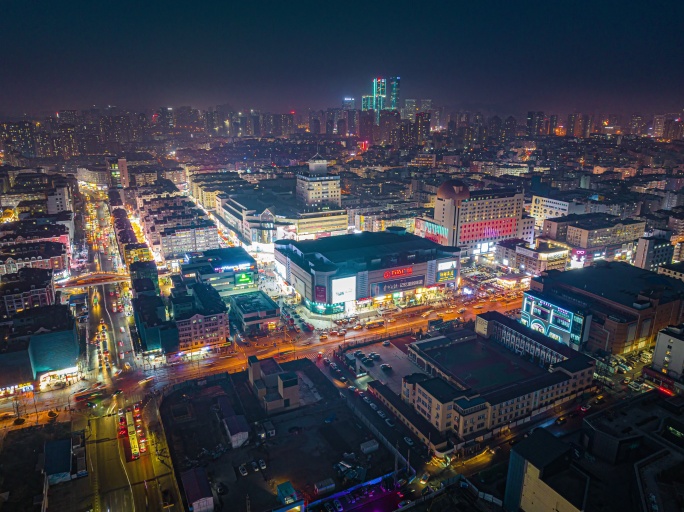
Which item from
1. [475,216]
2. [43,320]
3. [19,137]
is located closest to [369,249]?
[475,216]

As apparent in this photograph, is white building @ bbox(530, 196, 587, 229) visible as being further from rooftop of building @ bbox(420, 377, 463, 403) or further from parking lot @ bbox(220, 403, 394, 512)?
parking lot @ bbox(220, 403, 394, 512)

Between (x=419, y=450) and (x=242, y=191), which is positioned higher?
(x=242, y=191)

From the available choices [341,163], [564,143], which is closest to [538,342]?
[341,163]

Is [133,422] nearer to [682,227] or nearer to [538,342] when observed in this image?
[538,342]

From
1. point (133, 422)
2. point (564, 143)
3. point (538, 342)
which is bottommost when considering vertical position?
point (133, 422)

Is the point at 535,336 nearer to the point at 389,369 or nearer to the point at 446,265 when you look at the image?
the point at 389,369

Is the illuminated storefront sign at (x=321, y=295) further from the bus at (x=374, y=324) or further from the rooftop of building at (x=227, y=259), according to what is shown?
the rooftop of building at (x=227, y=259)

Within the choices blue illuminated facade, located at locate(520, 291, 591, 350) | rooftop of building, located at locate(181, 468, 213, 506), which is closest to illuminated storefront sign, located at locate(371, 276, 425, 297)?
blue illuminated facade, located at locate(520, 291, 591, 350)

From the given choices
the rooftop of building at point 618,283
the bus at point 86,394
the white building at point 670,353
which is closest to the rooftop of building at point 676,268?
the rooftop of building at point 618,283

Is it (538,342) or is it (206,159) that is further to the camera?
(206,159)
